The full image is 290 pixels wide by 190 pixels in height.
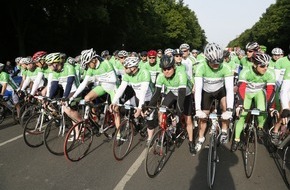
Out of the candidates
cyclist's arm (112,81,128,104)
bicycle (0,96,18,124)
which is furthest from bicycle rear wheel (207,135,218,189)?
bicycle (0,96,18,124)

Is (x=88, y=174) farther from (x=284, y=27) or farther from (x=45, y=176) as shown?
(x=284, y=27)

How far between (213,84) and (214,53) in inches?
30.1

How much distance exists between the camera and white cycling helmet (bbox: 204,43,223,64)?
16.8 feet

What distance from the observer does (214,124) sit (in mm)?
4836

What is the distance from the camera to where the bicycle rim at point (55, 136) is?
20.3 ft

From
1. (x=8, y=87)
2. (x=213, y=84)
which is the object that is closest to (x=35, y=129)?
(x=8, y=87)

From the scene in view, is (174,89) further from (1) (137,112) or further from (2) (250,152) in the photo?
(2) (250,152)

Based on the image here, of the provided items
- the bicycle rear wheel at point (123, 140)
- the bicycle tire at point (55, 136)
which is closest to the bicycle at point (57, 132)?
the bicycle tire at point (55, 136)

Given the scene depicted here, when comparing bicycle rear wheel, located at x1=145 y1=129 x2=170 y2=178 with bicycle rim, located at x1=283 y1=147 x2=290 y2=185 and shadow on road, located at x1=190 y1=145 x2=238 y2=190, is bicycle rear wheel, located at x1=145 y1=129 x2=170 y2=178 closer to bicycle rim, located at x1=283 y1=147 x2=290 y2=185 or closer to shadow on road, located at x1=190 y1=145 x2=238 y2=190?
shadow on road, located at x1=190 y1=145 x2=238 y2=190

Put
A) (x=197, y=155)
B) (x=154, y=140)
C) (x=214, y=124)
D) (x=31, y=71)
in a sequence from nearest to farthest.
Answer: (x=214, y=124) → (x=154, y=140) → (x=197, y=155) → (x=31, y=71)

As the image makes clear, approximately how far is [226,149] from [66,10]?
2238cm

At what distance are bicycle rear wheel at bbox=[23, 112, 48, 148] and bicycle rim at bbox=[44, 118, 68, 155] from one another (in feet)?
1.56

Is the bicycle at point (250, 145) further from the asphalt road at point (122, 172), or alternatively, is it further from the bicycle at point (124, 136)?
the bicycle at point (124, 136)

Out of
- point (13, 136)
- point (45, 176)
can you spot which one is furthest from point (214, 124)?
point (13, 136)
